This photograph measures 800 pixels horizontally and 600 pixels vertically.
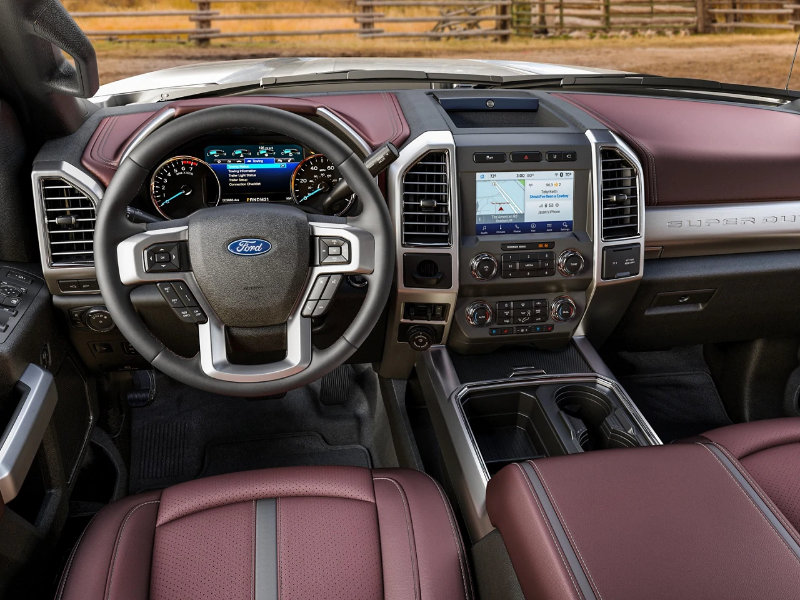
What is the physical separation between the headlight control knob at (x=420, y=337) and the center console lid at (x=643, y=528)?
0.76 m

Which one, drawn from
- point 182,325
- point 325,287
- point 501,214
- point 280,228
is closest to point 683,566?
point 325,287

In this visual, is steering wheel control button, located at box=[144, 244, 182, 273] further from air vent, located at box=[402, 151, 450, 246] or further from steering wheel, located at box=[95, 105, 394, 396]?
air vent, located at box=[402, 151, 450, 246]

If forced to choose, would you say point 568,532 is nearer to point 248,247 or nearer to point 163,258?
point 248,247

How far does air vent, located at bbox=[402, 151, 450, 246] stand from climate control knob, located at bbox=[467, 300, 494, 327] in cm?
23

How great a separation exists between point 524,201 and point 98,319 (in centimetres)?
118

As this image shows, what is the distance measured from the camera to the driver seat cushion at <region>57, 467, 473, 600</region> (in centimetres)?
121

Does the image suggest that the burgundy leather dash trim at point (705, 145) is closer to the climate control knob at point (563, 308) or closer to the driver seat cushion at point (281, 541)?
the climate control knob at point (563, 308)

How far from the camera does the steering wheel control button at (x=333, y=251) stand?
1.40 m

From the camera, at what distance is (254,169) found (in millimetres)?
1783

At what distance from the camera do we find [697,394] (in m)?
2.74

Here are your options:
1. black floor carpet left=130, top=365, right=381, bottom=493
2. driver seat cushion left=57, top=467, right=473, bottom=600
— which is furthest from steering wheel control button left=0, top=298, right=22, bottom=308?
black floor carpet left=130, top=365, right=381, bottom=493

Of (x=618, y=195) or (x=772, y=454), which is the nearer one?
(x=772, y=454)

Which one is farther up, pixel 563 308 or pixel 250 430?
pixel 563 308

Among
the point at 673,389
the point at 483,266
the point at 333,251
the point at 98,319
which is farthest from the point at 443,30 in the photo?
the point at 333,251
